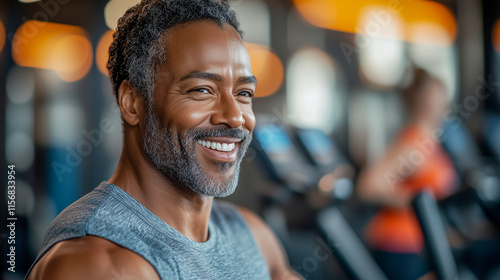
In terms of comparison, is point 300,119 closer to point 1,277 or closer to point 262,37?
point 262,37

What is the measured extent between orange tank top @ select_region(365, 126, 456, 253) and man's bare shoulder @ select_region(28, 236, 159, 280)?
1776mm

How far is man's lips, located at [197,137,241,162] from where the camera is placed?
0.90 meters

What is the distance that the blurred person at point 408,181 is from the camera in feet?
7.58

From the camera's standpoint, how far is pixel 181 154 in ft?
2.92

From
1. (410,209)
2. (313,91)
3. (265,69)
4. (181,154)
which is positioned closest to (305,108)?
(313,91)

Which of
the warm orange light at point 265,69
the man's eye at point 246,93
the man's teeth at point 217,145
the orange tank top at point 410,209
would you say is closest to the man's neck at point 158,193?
the man's teeth at point 217,145

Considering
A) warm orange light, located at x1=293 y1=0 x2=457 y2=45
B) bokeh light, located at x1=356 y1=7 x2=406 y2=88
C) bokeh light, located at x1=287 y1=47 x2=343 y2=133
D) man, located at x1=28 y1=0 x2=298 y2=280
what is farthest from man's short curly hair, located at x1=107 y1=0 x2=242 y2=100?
bokeh light, located at x1=356 y1=7 x2=406 y2=88

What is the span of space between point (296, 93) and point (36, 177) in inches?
55.4

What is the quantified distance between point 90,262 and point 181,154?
0.27 metres

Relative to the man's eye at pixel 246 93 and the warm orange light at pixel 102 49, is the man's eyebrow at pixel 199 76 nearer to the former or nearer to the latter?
the man's eye at pixel 246 93

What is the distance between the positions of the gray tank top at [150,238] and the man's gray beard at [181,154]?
0.09m

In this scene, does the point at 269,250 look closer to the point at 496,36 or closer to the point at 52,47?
the point at 52,47

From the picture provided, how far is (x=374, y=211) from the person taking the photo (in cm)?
262

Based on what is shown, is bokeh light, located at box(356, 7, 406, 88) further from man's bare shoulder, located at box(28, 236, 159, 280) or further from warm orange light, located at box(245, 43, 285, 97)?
man's bare shoulder, located at box(28, 236, 159, 280)
